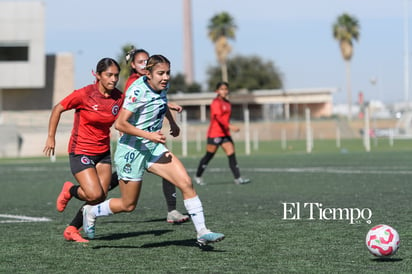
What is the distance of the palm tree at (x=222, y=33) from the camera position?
88.0m

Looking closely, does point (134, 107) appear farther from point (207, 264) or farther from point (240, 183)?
point (240, 183)

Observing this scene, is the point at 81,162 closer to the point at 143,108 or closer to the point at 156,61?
the point at 143,108

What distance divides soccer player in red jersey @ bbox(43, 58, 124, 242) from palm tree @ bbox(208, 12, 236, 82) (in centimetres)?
7857

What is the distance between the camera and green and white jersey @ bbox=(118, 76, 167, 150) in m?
8.23

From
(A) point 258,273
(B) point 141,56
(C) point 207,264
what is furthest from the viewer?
(B) point 141,56

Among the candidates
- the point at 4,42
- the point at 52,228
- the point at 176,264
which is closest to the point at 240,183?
the point at 52,228

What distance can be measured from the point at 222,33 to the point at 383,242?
81.8 m

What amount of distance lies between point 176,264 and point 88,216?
205 cm

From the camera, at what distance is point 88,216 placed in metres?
9.23

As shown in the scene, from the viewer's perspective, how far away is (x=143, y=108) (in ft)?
27.3

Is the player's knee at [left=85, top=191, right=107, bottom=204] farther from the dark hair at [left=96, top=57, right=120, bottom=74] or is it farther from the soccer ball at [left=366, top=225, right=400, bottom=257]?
the soccer ball at [left=366, top=225, right=400, bottom=257]

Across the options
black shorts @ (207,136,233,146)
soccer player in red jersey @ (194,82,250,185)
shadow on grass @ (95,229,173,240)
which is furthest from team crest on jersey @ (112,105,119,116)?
black shorts @ (207,136,233,146)

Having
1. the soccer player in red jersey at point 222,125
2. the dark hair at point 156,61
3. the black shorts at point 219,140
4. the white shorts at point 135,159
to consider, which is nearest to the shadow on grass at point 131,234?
the white shorts at point 135,159

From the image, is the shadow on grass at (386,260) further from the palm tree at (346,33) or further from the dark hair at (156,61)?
the palm tree at (346,33)
